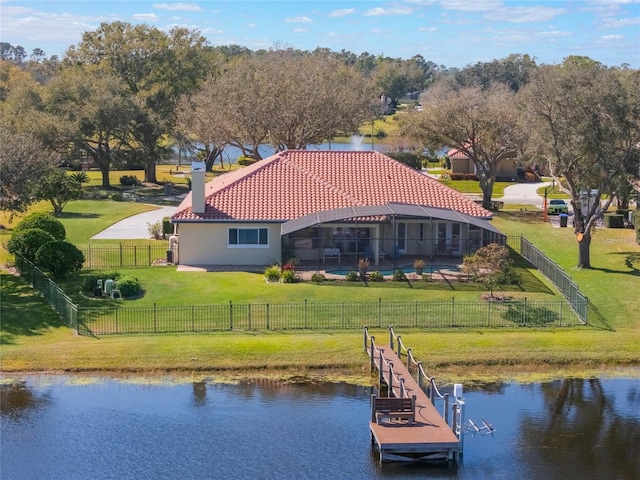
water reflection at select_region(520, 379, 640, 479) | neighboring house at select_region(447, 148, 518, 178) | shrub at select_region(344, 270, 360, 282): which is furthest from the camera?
neighboring house at select_region(447, 148, 518, 178)

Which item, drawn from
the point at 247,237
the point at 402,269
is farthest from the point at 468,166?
the point at 247,237

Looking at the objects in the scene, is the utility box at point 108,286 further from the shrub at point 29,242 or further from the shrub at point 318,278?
the shrub at point 318,278

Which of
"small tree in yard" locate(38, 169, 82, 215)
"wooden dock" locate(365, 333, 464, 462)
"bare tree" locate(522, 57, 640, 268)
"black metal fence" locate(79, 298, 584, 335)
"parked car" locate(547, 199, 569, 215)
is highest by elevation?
"bare tree" locate(522, 57, 640, 268)

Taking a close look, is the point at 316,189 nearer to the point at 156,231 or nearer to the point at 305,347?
the point at 156,231

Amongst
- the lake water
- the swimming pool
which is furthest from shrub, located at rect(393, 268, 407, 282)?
the lake water

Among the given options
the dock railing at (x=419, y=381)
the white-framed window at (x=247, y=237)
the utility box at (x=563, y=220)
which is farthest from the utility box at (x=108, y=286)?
the utility box at (x=563, y=220)

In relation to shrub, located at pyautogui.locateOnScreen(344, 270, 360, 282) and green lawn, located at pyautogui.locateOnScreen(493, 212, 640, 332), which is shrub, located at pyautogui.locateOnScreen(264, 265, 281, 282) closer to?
shrub, located at pyautogui.locateOnScreen(344, 270, 360, 282)

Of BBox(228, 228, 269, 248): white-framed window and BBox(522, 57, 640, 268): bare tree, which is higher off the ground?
BBox(522, 57, 640, 268): bare tree
